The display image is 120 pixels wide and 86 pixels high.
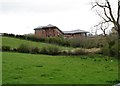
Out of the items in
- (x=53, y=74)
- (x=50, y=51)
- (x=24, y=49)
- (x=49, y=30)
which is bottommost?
(x=53, y=74)

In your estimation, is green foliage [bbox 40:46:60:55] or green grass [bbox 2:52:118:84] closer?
green grass [bbox 2:52:118:84]

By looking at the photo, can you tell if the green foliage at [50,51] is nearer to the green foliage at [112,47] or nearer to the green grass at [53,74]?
the green foliage at [112,47]

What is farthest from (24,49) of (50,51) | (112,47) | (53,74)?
(53,74)

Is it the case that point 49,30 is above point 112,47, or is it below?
above

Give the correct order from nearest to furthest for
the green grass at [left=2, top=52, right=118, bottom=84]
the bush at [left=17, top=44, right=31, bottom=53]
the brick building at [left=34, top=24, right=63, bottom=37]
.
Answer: the green grass at [left=2, top=52, right=118, bottom=84] < the bush at [left=17, top=44, right=31, bottom=53] < the brick building at [left=34, top=24, right=63, bottom=37]

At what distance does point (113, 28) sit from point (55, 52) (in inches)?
463

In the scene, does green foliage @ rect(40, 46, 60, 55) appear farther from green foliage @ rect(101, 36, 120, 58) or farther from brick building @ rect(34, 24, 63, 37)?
brick building @ rect(34, 24, 63, 37)

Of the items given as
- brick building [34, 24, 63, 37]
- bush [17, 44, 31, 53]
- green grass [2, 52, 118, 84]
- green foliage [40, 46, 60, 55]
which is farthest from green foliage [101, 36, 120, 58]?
brick building [34, 24, 63, 37]

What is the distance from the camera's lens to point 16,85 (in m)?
16.2

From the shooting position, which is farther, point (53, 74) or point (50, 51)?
point (50, 51)

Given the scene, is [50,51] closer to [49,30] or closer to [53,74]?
[53,74]

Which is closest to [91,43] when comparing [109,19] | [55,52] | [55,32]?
[55,52]

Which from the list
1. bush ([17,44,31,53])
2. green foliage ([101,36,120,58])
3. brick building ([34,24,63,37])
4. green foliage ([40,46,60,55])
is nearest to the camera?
green foliage ([101,36,120,58])

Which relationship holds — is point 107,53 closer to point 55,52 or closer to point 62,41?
point 55,52
